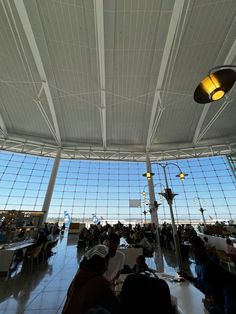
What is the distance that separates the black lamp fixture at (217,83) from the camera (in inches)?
71.5

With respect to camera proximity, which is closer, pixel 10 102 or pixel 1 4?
pixel 1 4

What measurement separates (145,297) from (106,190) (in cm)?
1834

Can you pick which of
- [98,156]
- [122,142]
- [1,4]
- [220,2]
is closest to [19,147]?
[98,156]

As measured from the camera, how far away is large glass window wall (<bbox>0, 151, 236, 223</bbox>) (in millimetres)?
17578

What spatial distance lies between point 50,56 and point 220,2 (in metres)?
9.29

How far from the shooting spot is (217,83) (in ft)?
6.22

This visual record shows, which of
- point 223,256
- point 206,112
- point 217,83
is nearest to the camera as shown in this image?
point 217,83

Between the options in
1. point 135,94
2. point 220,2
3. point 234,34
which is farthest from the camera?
point 135,94

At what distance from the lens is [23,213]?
1069 cm

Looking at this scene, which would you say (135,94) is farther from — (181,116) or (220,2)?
(220,2)

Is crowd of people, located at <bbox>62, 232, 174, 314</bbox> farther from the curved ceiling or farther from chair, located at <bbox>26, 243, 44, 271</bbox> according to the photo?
the curved ceiling

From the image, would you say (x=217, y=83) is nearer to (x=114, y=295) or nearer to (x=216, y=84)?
(x=216, y=84)

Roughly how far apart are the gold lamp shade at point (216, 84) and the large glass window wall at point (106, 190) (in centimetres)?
1557

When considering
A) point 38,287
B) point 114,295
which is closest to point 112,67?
point 38,287
